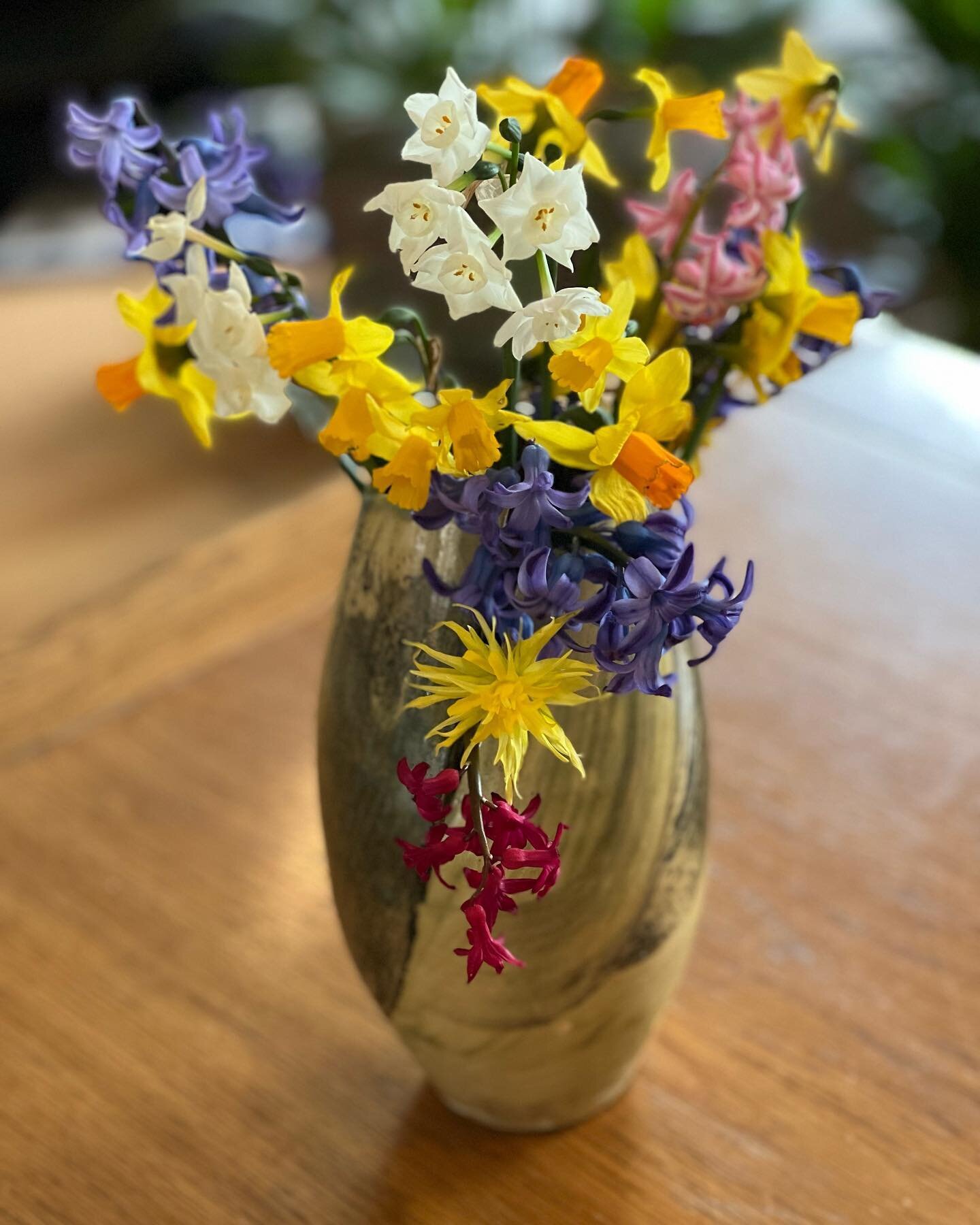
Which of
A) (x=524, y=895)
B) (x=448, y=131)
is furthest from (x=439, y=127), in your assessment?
(x=524, y=895)

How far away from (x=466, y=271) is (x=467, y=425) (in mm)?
37

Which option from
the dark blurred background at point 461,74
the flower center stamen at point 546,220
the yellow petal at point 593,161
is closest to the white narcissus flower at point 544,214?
the flower center stamen at point 546,220

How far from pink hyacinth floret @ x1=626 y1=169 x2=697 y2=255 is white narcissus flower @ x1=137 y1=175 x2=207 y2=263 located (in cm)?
15

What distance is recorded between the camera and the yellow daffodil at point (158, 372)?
0.42 metres

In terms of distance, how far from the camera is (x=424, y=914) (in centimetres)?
47

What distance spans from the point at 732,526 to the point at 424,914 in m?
0.54

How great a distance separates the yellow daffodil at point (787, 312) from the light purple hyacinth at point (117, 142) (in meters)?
0.20

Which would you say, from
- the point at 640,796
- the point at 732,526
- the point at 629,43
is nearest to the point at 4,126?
the point at 629,43

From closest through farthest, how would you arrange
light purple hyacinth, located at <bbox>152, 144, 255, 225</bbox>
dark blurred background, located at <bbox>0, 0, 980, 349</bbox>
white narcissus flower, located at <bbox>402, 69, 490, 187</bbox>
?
white narcissus flower, located at <bbox>402, 69, 490, 187</bbox>, light purple hyacinth, located at <bbox>152, 144, 255, 225</bbox>, dark blurred background, located at <bbox>0, 0, 980, 349</bbox>

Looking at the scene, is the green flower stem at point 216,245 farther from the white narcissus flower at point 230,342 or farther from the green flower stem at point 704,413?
the green flower stem at point 704,413

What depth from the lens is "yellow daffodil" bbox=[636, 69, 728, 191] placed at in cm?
38

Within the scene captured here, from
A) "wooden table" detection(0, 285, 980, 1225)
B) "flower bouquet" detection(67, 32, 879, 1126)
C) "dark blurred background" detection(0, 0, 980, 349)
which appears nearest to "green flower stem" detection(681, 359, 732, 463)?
"flower bouquet" detection(67, 32, 879, 1126)

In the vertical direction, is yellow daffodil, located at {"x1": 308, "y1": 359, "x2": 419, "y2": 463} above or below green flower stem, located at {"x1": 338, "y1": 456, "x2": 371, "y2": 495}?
above

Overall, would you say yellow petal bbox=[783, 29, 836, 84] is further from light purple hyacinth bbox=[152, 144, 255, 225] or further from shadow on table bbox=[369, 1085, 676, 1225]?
shadow on table bbox=[369, 1085, 676, 1225]
